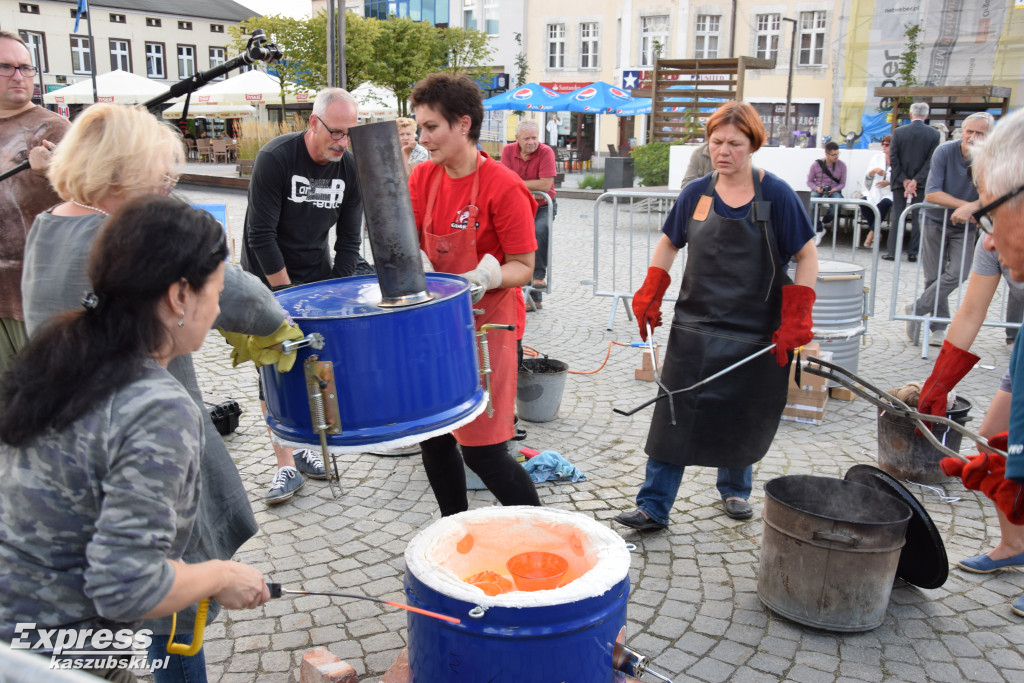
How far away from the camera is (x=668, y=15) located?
34.2 meters

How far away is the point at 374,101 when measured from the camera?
922 inches

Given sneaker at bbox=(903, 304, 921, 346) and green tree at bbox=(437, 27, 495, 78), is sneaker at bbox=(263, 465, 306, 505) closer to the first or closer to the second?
sneaker at bbox=(903, 304, 921, 346)

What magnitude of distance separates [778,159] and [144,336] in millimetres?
14602

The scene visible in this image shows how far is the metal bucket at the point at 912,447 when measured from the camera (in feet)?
14.7

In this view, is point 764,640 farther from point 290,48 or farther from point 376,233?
point 290,48

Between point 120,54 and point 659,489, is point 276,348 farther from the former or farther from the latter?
point 120,54

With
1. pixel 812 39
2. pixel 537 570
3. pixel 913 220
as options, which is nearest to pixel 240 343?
pixel 537 570

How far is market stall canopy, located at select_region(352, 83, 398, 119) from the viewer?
2223 cm

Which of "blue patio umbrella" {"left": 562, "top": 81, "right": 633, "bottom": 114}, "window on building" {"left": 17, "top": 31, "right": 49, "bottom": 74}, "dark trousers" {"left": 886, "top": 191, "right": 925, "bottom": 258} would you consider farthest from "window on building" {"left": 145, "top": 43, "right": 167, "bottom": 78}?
"dark trousers" {"left": 886, "top": 191, "right": 925, "bottom": 258}

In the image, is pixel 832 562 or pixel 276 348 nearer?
pixel 276 348

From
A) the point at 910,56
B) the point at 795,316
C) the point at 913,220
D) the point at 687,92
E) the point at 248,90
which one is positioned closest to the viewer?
the point at 795,316

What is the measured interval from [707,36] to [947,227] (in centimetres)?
2945

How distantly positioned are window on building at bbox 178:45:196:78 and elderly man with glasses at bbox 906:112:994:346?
51.5 m

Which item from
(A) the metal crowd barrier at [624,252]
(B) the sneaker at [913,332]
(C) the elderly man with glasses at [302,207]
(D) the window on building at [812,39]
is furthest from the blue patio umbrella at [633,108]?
(C) the elderly man with glasses at [302,207]
